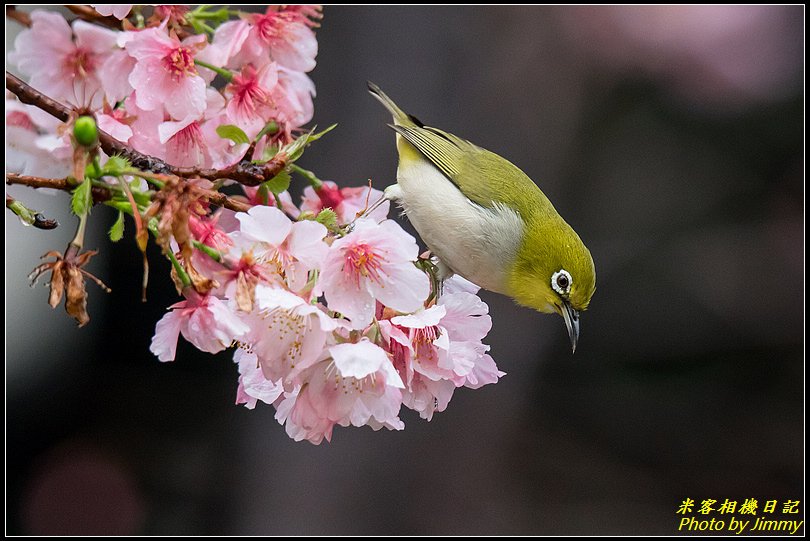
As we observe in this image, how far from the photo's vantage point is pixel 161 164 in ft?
A: 4.89

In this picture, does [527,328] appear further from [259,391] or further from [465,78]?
Answer: [259,391]

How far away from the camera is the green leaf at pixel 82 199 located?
121 centimetres

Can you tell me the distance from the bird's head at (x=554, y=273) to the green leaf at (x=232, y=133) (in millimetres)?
1078

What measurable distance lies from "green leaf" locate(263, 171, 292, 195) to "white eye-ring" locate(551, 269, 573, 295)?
1.03 meters

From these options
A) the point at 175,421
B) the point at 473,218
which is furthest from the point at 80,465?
the point at 473,218

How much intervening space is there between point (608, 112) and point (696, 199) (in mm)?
1035

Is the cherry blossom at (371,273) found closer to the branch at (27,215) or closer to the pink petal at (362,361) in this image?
the pink petal at (362,361)

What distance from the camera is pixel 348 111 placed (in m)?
5.27

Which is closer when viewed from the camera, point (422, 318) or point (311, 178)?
point (422, 318)

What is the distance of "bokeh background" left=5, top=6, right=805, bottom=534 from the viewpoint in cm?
534

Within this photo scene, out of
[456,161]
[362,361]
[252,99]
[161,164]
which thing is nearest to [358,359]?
[362,361]

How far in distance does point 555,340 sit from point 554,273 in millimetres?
3508

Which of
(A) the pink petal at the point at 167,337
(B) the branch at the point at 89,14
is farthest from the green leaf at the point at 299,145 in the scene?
(B) the branch at the point at 89,14

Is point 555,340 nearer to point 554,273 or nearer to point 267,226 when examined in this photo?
point 554,273
